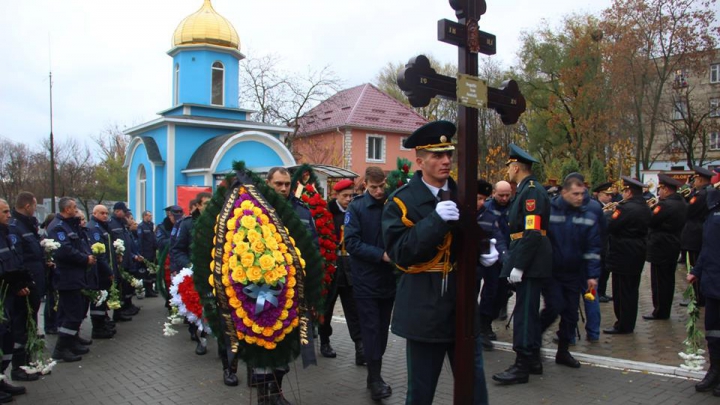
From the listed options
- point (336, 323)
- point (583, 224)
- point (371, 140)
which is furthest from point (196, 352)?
point (371, 140)

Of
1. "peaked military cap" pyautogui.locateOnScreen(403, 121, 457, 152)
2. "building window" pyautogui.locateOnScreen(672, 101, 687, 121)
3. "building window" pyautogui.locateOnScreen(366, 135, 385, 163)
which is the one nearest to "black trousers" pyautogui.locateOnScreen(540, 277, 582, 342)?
"peaked military cap" pyautogui.locateOnScreen(403, 121, 457, 152)

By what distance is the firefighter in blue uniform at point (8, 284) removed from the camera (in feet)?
19.4

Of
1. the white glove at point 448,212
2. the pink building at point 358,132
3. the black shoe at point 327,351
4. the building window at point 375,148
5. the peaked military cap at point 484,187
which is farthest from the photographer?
the building window at point 375,148

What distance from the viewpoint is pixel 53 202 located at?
74.4 ft

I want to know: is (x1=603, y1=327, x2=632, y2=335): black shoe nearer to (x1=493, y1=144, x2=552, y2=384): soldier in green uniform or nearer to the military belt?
(x1=493, y1=144, x2=552, y2=384): soldier in green uniform

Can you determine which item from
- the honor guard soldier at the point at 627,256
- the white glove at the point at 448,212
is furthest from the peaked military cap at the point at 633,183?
the white glove at the point at 448,212

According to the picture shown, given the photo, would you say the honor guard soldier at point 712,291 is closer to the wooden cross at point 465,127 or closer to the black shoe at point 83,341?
the wooden cross at point 465,127

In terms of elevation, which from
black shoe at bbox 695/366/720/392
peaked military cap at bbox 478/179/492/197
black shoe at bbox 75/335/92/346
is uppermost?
peaked military cap at bbox 478/179/492/197

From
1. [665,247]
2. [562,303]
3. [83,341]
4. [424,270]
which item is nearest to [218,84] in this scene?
[83,341]

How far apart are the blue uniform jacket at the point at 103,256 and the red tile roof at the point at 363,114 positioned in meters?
27.5

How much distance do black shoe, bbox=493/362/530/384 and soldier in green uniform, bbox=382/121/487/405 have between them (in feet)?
7.39

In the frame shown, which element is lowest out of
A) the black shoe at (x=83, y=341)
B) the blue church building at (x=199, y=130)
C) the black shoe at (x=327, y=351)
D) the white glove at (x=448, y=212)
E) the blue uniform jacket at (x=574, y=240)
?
the black shoe at (x=83, y=341)

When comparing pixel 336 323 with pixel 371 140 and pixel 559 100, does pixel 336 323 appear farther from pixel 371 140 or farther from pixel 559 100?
pixel 559 100

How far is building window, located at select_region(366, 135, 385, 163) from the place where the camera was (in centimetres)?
3800
